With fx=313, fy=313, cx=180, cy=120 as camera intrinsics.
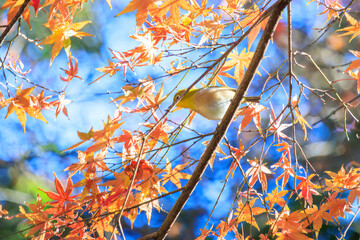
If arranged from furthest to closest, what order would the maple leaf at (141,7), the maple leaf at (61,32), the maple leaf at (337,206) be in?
the maple leaf at (337,206) < the maple leaf at (61,32) < the maple leaf at (141,7)

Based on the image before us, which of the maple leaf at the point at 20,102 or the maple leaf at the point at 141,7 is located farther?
the maple leaf at the point at 20,102

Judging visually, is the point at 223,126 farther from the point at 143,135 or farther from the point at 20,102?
the point at 20,102

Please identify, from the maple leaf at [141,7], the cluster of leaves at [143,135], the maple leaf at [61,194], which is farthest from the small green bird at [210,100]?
the maple leaf at [61,194]

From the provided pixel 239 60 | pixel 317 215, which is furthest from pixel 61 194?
pixel 317 215

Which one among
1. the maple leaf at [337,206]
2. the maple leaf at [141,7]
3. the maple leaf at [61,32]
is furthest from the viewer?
the maple leaf at [337,206]

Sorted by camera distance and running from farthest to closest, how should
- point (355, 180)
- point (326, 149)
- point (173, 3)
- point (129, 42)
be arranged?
point (326, 149)
point (129, 42)
point (355, 180)
point (173, 3)

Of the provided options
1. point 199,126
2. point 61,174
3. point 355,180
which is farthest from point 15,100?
point 355,180

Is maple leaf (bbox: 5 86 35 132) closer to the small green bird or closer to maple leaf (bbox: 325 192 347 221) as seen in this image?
the small green bird

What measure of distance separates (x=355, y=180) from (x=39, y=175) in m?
1.02

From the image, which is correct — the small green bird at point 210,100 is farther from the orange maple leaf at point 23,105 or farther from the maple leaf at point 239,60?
the orange maple leaf at point 23,105

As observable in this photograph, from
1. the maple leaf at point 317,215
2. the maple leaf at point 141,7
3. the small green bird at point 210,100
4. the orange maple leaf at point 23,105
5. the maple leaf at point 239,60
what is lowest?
the maple leaf at point 317,215

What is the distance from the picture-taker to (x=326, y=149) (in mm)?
1221

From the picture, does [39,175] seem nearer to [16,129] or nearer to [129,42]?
[16,129]

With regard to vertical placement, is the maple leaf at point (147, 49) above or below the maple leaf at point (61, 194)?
above
